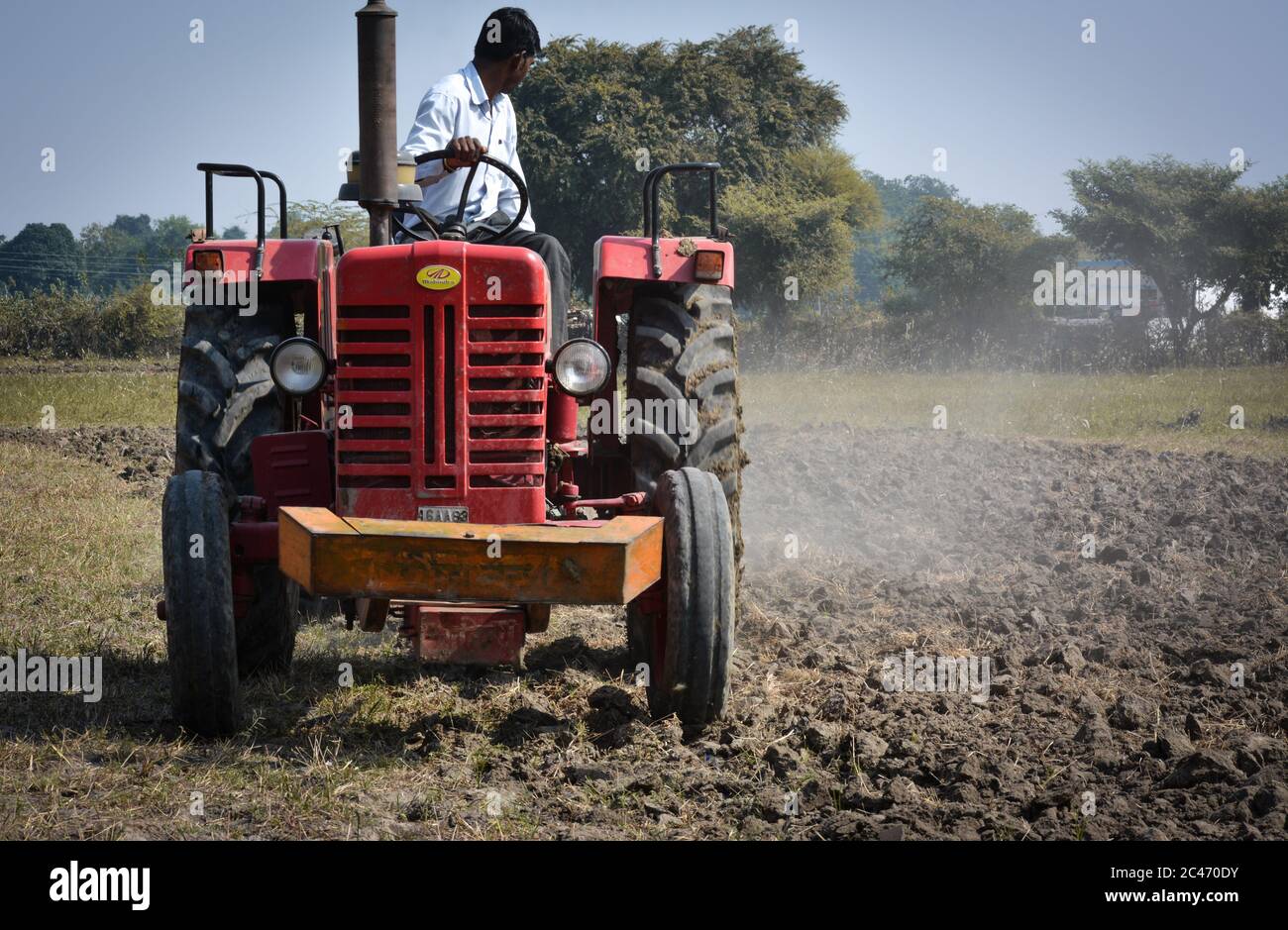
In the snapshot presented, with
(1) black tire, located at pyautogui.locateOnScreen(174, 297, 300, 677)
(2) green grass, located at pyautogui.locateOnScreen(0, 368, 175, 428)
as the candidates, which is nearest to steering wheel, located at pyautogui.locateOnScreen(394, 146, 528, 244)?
(1) black tire, located at pyautogui.locateOnScreen(174, 297, 300, 677)

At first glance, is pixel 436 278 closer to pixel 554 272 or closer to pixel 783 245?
pixel 554 272

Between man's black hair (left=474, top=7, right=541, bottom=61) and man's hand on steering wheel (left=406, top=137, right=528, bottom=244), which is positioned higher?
man's black hair (left=474, top=7, right=541, bottom=61)

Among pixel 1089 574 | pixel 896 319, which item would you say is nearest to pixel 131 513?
pixel 1089 574

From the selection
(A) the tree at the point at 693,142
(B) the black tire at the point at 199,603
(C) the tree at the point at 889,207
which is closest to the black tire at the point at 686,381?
(B) the black tire at the point at 199,603

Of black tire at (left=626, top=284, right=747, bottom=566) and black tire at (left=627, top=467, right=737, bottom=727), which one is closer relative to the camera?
black tire at (left=627, top=467, right=737, bottom=727)

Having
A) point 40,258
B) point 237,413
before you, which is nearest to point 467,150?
point 237,413

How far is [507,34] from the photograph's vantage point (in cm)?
584

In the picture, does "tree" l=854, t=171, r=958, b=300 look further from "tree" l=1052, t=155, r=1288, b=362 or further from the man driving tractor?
the man driving tractor

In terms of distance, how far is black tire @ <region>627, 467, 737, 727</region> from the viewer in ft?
14.4

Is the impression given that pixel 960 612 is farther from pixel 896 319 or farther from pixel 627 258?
pixel 896 319

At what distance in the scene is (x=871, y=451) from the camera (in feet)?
41.8

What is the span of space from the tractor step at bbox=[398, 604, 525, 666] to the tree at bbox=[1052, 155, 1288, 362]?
86.6 ft

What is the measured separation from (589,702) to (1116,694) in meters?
2.09

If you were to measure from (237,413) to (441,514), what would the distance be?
4.68 ft
